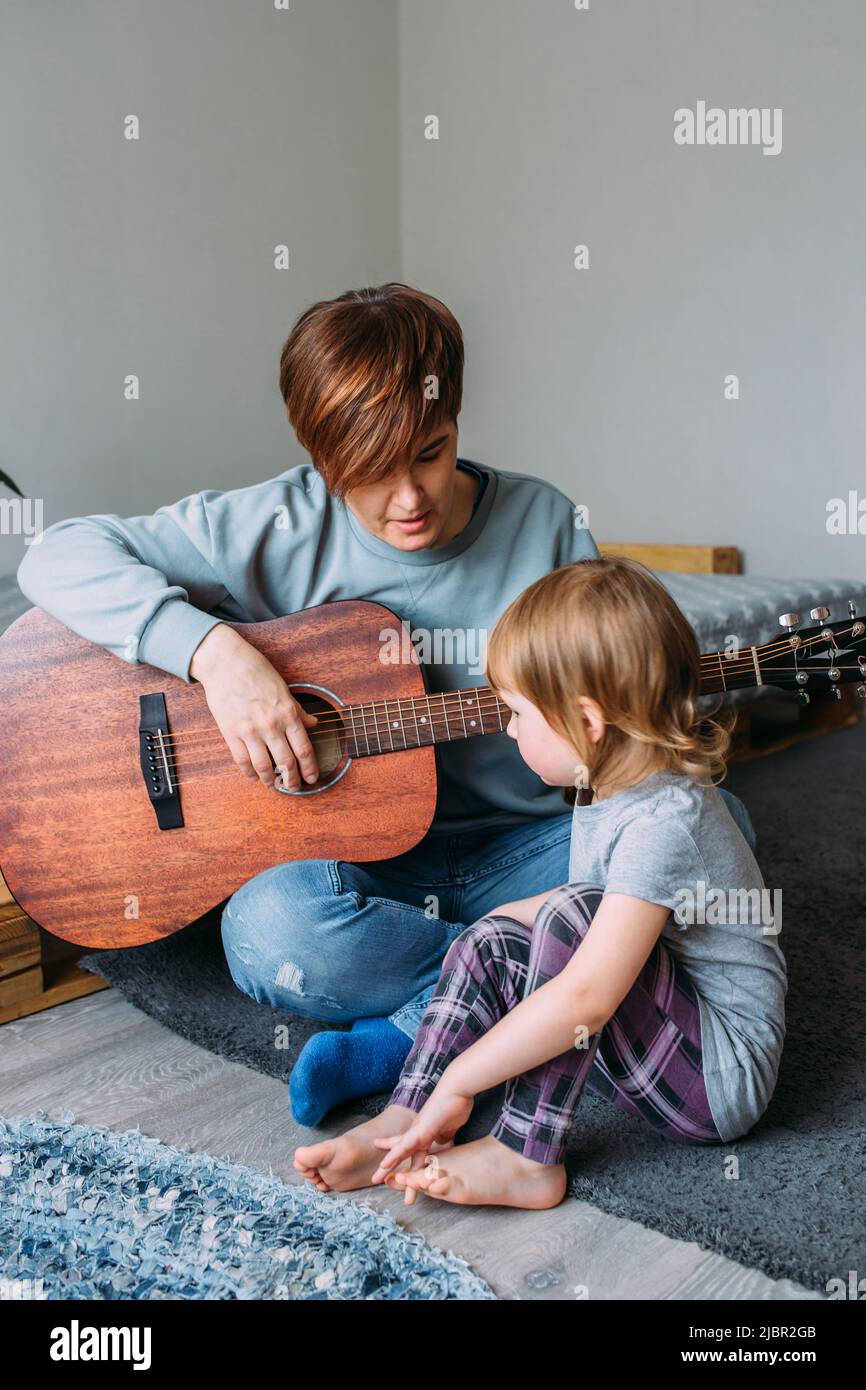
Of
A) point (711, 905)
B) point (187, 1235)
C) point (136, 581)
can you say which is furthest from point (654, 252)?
point (187, 1235)

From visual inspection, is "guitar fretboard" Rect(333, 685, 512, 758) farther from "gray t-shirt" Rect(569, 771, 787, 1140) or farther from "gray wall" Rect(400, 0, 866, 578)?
"gray wall" Rect(400, 0, 866, 578)

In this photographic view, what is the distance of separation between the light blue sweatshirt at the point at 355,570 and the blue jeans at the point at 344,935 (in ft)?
0.35

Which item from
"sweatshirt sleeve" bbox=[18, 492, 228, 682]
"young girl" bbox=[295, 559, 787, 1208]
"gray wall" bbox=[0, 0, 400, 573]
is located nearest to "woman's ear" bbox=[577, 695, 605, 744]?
"young girl" bbox=[295, 559, 787, 1208]

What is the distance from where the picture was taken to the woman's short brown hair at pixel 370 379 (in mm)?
1110

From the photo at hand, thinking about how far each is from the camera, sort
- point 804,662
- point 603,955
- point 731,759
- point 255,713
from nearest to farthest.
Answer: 1. point 603,955
2. point 804,662
3. point 255,713
4. point 731,759

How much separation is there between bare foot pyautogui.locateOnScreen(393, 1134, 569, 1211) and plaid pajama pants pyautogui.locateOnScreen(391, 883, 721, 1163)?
0.04ft

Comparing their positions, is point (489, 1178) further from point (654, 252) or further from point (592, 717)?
point (654, 252)

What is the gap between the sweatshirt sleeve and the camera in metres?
1.24

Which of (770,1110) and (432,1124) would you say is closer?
(432,1124)

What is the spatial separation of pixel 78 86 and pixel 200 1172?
9.21 feet

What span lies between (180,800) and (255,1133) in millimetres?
366

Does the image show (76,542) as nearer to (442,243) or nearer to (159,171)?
(159,171)

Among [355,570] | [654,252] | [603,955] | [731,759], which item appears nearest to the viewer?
[603,955]

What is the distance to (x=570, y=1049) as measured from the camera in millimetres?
934
